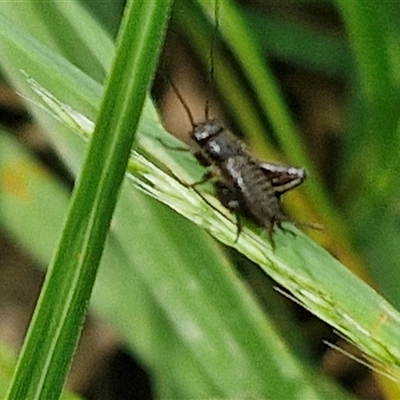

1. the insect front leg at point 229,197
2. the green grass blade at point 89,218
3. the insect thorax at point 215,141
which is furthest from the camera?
the insect thorax at point 215,141

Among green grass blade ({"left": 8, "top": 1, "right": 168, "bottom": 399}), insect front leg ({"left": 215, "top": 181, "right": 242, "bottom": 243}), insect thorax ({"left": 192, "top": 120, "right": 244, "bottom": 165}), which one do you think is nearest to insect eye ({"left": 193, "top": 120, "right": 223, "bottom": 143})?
insect thorax ({"left": 192, "top": 120, "right": 244, "bottom": 165})

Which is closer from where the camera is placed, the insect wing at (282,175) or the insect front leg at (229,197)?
the insect front leg at (229,197)

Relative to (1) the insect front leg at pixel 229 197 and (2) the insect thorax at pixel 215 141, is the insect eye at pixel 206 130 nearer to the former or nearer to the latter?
(2) the insect thorax at pixel 215 141

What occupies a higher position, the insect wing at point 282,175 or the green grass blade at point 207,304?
the insect wing at point 282,175

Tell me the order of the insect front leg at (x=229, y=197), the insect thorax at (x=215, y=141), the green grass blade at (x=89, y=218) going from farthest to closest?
the insect thorax at (x=215, y=141) → the insect front leg at (x=229, y=197) → the green grass blade at (x=89, y=218)

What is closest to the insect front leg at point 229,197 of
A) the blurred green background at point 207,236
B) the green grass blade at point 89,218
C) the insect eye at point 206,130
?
the blurred green background at point 207,236

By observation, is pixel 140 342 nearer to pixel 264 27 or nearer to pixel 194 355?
pixel 194 355

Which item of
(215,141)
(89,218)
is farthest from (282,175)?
(89,218)
